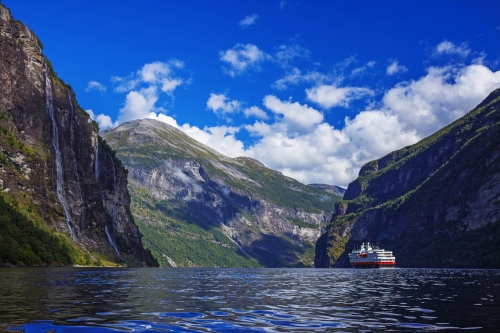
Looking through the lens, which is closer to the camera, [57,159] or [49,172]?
[49,172]

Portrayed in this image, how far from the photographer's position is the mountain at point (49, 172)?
4697 inches

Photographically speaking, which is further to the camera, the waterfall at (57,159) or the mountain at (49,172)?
the waterfall at (57,159)

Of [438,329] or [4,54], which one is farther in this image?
[4,54]

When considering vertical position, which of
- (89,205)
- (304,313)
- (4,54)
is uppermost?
(4,54)

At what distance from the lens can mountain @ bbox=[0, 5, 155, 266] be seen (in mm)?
119312

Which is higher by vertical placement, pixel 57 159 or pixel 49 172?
pixel 57 159

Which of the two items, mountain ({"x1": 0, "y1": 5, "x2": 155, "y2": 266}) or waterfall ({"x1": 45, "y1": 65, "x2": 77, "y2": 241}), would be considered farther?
waterfall ({"x1": 45, "y1": 65, "x2": 77, "y2": 241})

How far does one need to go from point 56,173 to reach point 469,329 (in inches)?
6014

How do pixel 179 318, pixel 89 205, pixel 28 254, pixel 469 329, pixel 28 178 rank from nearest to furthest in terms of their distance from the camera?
pixel 469 329 < pixel 179 318 < pixel 28 254 < pixel 28 178 < pixel 89 205

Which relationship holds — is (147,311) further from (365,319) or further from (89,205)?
(89,205)

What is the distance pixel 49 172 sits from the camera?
479 feet

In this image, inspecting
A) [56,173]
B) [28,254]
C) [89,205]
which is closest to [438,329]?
[28,254]

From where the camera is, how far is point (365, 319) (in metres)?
22.8

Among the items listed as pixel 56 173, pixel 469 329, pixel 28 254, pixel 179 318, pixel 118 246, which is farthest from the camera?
pixel 118 246
